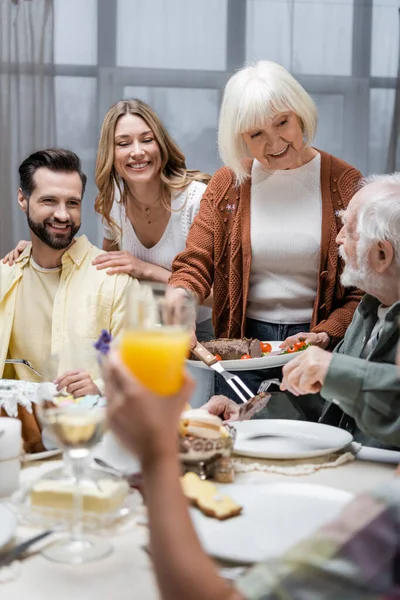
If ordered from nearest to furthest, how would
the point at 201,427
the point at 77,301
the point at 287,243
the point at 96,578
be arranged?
the point at 96,578
the point at 201,427
the point at 287,243
the point at 77,301

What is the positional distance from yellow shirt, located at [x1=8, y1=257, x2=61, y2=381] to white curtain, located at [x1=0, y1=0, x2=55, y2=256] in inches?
60.0

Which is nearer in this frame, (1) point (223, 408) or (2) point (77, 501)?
(2) point (77, 501)

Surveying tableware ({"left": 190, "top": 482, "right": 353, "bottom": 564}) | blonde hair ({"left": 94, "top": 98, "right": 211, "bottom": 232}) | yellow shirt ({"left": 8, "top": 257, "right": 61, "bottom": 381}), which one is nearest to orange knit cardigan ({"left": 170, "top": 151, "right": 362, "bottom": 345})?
blonde hair ({"left": 94, "top": 98, "right": 211, "bottom": 232})

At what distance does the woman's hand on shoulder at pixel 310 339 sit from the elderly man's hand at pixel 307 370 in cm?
83

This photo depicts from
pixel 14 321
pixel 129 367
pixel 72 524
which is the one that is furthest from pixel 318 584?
pixel 14 321

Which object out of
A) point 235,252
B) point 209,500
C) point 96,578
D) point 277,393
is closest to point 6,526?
point 96,578

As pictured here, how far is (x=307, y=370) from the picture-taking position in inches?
56.3

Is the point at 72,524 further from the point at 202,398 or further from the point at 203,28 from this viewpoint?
the point at 203,28

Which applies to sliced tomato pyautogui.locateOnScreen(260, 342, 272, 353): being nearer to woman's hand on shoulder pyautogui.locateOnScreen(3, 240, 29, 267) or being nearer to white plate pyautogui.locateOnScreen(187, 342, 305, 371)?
white plate pyautogui.locateOnScreen(187, 342, 305, 371)

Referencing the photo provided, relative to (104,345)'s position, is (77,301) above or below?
below

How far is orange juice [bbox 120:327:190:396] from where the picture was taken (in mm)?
762

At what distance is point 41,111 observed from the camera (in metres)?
4.24

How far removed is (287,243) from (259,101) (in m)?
0.47

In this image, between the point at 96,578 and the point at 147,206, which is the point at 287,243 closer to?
the point at 147,206
